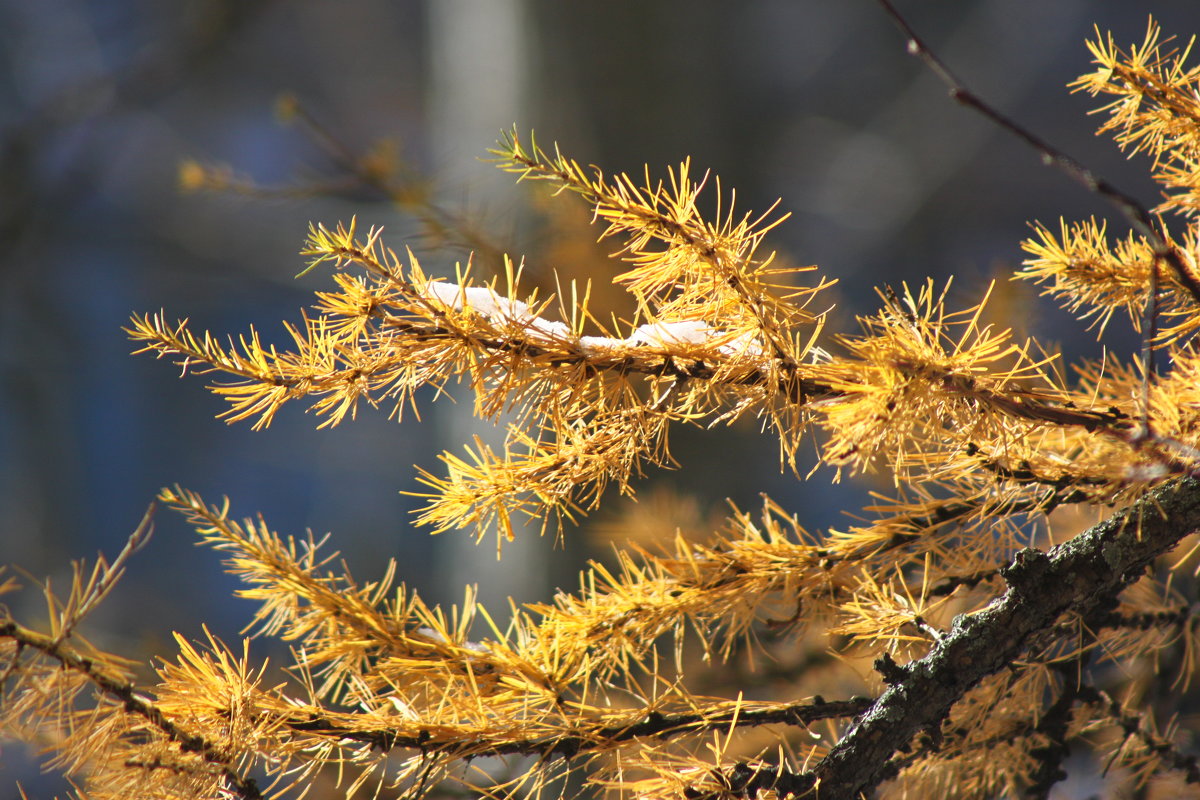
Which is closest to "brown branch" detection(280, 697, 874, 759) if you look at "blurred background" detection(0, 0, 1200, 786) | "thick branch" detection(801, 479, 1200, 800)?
"thick branch" detection(801, 479, 1200, 800)

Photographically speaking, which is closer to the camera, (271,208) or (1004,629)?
(1004,629)

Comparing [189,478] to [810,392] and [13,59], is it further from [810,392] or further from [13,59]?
[810,392]

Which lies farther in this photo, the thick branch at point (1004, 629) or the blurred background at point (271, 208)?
the blurred background at point (271, 208)

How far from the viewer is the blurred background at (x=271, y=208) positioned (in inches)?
62.4

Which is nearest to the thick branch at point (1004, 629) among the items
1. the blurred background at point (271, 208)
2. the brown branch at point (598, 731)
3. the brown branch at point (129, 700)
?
the brown branch at point (598, 731)

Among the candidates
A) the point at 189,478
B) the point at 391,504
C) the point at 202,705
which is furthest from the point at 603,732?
the point at 189,478

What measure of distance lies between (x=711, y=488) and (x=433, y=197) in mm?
385

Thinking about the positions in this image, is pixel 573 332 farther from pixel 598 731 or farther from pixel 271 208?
pixel 271 208

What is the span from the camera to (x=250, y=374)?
0.68 feet

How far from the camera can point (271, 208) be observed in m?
1.44

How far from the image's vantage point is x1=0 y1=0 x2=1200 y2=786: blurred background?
5.20ft

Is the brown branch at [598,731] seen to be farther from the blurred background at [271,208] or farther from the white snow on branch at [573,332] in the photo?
the blurred background at [271,208]

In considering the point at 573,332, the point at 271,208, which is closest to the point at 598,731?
the point at 573,332

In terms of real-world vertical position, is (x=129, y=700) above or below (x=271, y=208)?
below
